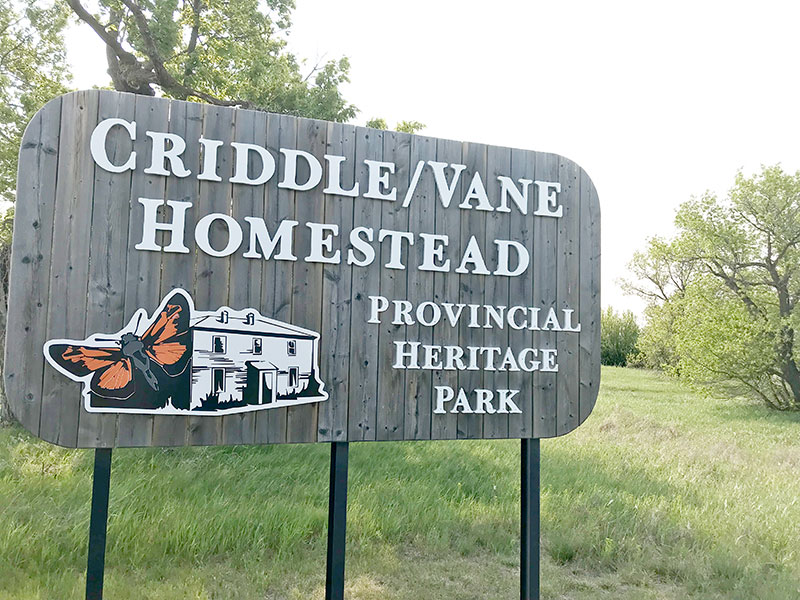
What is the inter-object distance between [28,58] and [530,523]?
1253 centimetres

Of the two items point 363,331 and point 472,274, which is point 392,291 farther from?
point 472,274

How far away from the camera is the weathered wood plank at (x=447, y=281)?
→ 3850mm

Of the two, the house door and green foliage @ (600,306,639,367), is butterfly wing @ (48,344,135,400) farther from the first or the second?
green foliage @ (600,306,639,367)

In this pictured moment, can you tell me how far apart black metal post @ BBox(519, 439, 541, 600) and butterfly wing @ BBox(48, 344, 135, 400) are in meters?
2.33

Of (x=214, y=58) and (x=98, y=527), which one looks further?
(x=214, y=58)

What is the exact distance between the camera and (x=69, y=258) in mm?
3283

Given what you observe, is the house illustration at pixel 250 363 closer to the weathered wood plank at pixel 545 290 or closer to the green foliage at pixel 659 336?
the weathered wood plank at pixel 545 290

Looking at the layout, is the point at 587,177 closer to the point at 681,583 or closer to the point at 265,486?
the point at 681,583

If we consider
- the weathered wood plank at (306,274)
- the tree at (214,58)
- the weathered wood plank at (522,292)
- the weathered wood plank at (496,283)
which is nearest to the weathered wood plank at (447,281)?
the weathered wood plank at (496,283)

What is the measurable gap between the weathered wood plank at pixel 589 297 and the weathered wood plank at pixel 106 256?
2.71 meters

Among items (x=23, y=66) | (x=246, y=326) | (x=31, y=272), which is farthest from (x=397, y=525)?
(x=23, y=66)

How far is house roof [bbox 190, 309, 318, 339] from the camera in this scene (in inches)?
136

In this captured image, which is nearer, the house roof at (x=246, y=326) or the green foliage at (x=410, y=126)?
the house roof at (x=246, y=326)

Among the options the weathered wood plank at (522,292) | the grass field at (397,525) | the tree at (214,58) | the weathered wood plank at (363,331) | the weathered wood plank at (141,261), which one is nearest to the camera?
the weathered wood plank at (141,261)
